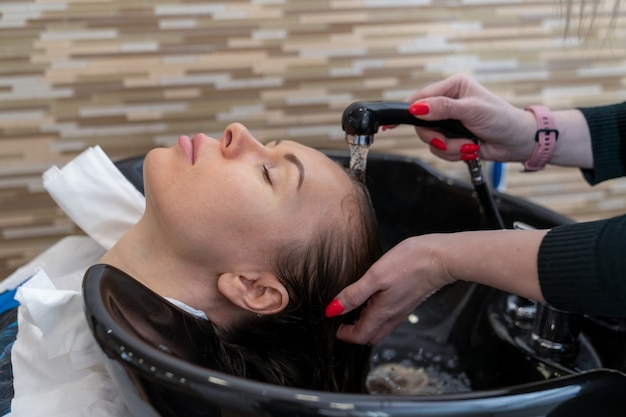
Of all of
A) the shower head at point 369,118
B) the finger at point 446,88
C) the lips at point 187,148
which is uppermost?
the finger at point 446,88

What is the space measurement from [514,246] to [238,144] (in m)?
0.49

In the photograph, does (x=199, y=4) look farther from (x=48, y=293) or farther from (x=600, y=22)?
(x=600, y=22)

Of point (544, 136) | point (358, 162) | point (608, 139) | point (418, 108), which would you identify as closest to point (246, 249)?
point (358, 162)

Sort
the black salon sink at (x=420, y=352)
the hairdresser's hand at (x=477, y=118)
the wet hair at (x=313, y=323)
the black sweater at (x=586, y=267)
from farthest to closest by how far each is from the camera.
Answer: the hairdresser's hand at (x=477, y=118)
the wet hair at (x=313, y=323)
the black sweater at (x=586, y=267)
the black salon sink at (x=420, y=352)

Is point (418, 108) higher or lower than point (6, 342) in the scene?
higher

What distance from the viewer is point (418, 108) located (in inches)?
46.8

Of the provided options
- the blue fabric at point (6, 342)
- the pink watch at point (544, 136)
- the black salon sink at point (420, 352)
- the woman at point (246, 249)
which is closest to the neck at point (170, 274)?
the woman at point (246, 249)

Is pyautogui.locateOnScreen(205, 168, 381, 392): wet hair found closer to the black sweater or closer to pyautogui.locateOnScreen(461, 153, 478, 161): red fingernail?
pyautogui.locateOnScreen(461, 153, 478, 161): red fingernail

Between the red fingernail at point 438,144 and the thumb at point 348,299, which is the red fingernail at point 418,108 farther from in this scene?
the thumb at point 348,299

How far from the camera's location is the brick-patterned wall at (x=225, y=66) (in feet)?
5.34

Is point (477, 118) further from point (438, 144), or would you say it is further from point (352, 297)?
point (352, 297)

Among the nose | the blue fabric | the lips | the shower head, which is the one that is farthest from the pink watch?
the blue fabric

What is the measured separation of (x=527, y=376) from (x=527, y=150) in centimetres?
45

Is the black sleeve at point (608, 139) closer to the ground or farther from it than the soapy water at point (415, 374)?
farther from it
